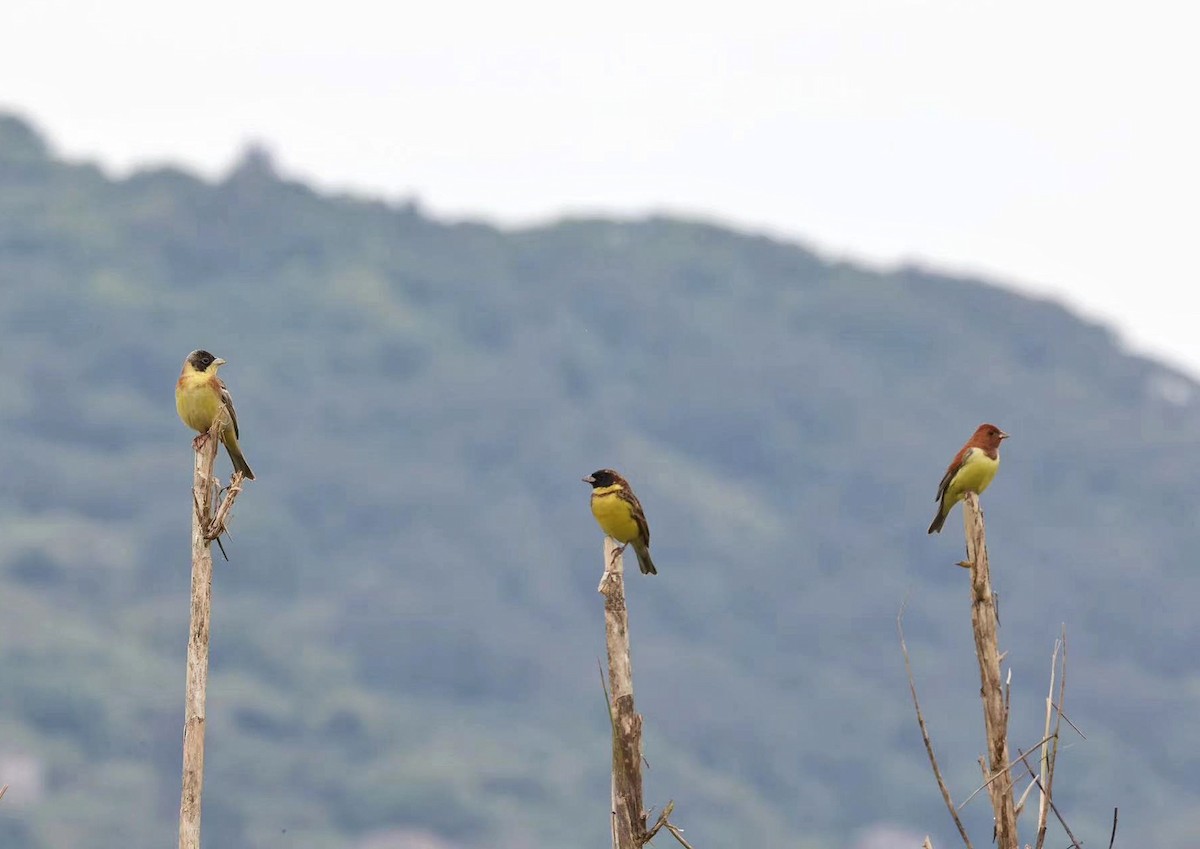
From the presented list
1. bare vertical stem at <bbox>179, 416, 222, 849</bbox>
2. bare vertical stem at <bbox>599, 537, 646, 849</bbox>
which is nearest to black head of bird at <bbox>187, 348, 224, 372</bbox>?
bare vertical stem at <bbox>179, 416, 222, 849</bbox>

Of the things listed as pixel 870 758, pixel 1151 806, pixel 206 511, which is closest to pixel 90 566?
pixel 870 758

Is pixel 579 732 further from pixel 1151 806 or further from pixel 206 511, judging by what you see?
pixel 206 511

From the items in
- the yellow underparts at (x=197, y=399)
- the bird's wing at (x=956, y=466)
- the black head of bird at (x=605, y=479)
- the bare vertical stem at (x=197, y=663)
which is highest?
the yellow underparts at (x=197, y=399)

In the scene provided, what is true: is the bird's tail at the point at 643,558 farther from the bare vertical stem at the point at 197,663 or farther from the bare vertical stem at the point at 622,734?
the bare vertical stem at the point at 622,734

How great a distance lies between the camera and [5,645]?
167m

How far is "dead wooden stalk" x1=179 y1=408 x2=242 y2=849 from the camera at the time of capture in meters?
13.6

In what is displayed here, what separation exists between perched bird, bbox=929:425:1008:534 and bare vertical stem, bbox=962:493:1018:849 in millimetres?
4229

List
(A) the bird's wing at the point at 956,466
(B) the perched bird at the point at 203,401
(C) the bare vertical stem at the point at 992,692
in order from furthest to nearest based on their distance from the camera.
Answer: (A) the bird's wing at the point at 956,466 < (B) the perched bird at the point at 203,401 < (C) the bare vertical stem at the point at 992,692

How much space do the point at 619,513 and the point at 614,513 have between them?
2.3 inches

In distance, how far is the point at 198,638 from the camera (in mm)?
14047

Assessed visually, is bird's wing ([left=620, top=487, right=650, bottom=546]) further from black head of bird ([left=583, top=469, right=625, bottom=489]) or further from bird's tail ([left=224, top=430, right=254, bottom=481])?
bird's tail ([left=224, top=430, right=254, bottom=481])

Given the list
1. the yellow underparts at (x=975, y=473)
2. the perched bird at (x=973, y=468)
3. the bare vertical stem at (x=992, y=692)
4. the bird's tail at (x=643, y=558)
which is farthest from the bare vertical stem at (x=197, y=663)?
the yellow underparts at (x=975, y=473)

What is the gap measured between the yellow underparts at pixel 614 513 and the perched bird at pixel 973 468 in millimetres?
2160

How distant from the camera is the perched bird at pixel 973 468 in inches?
665
